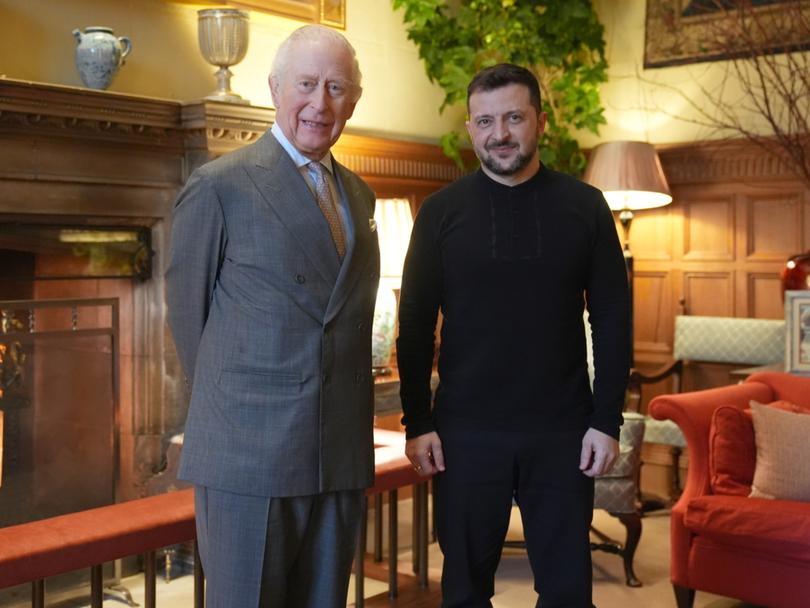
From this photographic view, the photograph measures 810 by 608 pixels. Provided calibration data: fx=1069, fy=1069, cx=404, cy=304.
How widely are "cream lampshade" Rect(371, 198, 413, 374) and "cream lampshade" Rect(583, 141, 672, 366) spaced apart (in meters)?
1.08

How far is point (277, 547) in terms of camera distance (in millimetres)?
1733

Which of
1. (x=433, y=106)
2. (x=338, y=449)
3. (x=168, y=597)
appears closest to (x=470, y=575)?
(x=338, y=449)

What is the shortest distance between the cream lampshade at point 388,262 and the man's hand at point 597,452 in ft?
6.81

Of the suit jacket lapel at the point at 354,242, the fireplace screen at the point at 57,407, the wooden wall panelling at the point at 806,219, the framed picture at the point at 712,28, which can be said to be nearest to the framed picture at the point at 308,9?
the fireplace screen at the point at 57,407

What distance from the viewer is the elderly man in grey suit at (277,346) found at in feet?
5.63

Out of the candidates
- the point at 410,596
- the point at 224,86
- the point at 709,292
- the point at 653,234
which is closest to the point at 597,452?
the point at 410,596

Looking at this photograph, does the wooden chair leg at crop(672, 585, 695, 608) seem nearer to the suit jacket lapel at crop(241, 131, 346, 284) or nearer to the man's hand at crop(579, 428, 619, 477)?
the man's hand at crop(579, 428, 619, 477)

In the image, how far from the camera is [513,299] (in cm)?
206

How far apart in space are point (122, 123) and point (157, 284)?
0.62m

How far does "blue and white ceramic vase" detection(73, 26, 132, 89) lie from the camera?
11.2 feet

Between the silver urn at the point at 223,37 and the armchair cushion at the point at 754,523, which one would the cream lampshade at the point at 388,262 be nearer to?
the silver urn at the point at 223,37

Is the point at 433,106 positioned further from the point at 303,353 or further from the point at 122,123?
the point at 303,353

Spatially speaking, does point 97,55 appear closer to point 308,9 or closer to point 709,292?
point 308,9

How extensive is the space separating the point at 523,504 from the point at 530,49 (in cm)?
332
